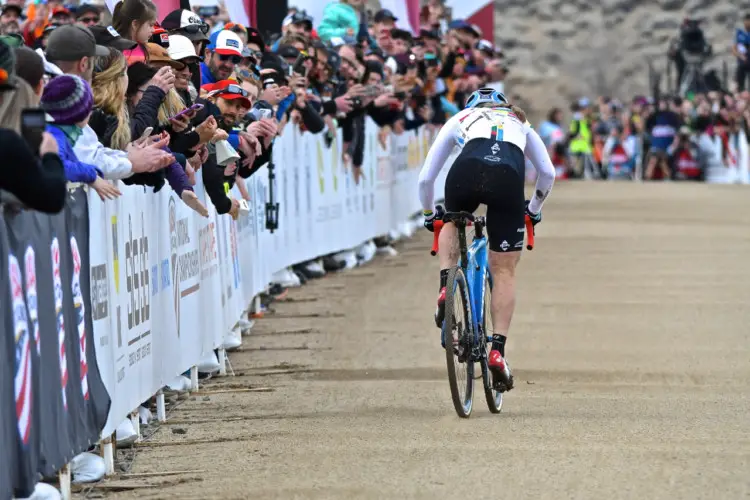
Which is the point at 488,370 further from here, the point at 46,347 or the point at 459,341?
the point at 46,347

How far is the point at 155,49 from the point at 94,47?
212cm

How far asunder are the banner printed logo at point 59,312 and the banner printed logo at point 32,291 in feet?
0.97

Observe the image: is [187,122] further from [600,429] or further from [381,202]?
[381,202]

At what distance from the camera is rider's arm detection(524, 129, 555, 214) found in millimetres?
10086

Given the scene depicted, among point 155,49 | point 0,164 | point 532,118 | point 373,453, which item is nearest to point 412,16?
point 155,49

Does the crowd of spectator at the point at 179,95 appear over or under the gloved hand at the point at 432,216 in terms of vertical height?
over

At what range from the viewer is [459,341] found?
955 cm

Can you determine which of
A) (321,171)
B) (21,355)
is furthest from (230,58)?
(321,171)

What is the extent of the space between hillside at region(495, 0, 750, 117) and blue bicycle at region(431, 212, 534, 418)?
42583 millimetres

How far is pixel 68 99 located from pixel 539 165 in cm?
340

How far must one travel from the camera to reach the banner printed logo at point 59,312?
7.28m

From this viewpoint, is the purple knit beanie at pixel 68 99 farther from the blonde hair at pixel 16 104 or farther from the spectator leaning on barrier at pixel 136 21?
the spectator leaning on barrier at pixel 136 21

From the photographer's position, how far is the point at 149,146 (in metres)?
8.83

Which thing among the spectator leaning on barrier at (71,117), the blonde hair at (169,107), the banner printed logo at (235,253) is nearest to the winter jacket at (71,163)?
the spectator leaning on barrier at (71,117)
